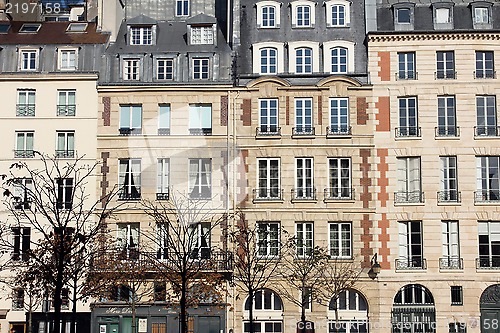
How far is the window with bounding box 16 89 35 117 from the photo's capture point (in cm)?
4503

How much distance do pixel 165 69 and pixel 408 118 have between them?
41.2ft

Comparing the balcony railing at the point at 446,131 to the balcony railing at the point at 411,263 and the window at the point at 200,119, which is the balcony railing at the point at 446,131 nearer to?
the balcony railing at the point at 411,263

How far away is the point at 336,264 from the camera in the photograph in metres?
42.6

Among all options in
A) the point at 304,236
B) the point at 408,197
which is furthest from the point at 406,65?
the point at 304,236

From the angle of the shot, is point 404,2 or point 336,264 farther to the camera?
point 404,2

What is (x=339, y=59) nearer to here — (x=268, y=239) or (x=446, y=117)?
(x=446, y=117)

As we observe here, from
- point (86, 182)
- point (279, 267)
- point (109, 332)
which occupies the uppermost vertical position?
point (86, 182)

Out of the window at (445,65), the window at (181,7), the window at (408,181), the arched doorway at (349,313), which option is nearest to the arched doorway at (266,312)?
the arched doorway at (349,313)

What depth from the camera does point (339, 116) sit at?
43969mm

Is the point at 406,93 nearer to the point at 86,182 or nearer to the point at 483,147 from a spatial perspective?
the point at 483,147

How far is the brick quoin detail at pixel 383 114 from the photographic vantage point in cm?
4369

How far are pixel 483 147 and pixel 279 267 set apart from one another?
1154 cm

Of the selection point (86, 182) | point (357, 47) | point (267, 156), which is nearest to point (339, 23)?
point (357, 47)

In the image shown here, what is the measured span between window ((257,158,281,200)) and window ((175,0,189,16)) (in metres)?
10.5
